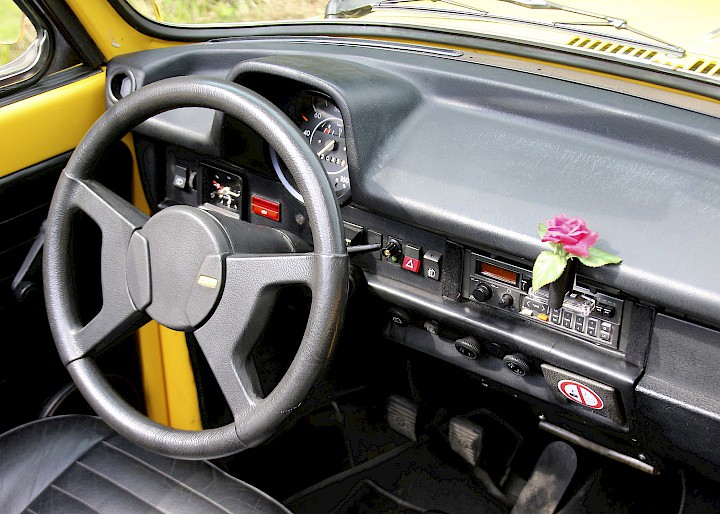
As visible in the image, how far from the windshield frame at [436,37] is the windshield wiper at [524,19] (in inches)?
2.4

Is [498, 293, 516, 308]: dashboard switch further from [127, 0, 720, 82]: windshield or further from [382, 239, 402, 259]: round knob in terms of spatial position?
[127, 0, 720, 82]: windshield

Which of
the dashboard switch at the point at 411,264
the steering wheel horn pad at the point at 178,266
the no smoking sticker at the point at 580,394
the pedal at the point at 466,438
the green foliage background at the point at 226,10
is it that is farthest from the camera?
the pedal at the point at 466,438

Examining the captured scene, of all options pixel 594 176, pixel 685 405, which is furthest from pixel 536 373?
pixel 594 176

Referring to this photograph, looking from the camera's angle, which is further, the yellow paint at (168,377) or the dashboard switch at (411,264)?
the yellow paint at (168,377)

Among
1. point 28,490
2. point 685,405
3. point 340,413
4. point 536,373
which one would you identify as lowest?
point 340,413

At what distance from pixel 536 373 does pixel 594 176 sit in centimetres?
42

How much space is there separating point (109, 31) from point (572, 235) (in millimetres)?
1326

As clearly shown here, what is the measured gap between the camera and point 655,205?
132 cm

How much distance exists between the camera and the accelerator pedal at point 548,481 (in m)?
2.17

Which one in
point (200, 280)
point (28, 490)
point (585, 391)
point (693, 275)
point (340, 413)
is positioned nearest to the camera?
point (693, 275)

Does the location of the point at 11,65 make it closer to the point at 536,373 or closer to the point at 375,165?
the point at 375,165

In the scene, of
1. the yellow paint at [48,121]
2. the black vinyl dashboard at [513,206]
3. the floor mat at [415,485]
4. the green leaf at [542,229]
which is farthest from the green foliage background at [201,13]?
the floor mat at [415,485]

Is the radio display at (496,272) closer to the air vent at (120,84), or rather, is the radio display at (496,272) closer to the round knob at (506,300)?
the round knob at (506,300)

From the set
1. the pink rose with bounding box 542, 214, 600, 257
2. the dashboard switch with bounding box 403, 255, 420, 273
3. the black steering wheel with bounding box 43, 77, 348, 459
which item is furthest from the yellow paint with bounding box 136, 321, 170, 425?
the pink rose with bounding box 542, 214, 600, 257
